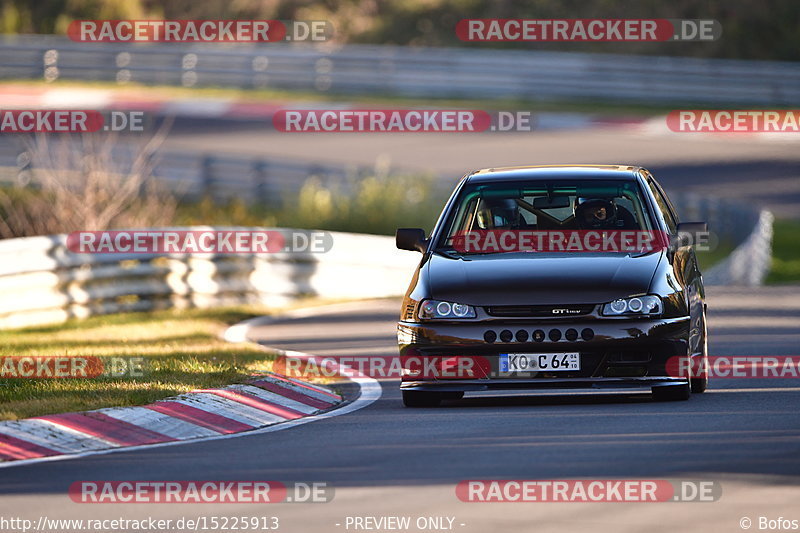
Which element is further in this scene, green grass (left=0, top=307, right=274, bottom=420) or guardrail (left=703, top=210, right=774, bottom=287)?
guardrail (left=703, top=210, right=774, bottom=287)

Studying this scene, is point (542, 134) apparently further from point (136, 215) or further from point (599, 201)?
point (599, 201)

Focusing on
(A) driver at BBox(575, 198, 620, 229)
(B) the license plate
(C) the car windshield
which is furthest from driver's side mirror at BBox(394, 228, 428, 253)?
(B) the license plate

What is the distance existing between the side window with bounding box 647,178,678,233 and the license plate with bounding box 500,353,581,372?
1.90 meters

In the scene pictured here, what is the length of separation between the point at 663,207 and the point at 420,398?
2623 millimetres

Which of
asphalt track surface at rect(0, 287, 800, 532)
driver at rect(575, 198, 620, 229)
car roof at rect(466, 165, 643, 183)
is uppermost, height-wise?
car roof at rect(466, 165, 643, 183)

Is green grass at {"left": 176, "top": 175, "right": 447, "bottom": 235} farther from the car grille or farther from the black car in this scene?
the car grille

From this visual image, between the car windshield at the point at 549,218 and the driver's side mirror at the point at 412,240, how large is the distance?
5.1 inches

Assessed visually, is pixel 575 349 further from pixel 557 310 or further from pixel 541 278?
pixel 541 278

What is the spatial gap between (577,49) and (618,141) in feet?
35.5

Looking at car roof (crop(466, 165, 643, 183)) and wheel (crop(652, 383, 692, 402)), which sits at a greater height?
car roof (crop(466, 165, 643, 183))

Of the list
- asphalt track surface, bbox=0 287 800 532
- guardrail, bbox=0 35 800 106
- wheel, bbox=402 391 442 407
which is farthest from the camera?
guardrail, bbox=0 35 800 106

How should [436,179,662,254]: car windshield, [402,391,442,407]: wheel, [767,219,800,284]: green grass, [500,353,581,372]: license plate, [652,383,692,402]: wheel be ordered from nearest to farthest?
[500,353,581,372]: license plate < [652,383,692,402]: wheel < [402,391,442,407]: wheel < [436,179,662,254]: car windshield < [767,219,800,284]: green grass

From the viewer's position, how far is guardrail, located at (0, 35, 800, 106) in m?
39.5

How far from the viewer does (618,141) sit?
36688 millimetres
